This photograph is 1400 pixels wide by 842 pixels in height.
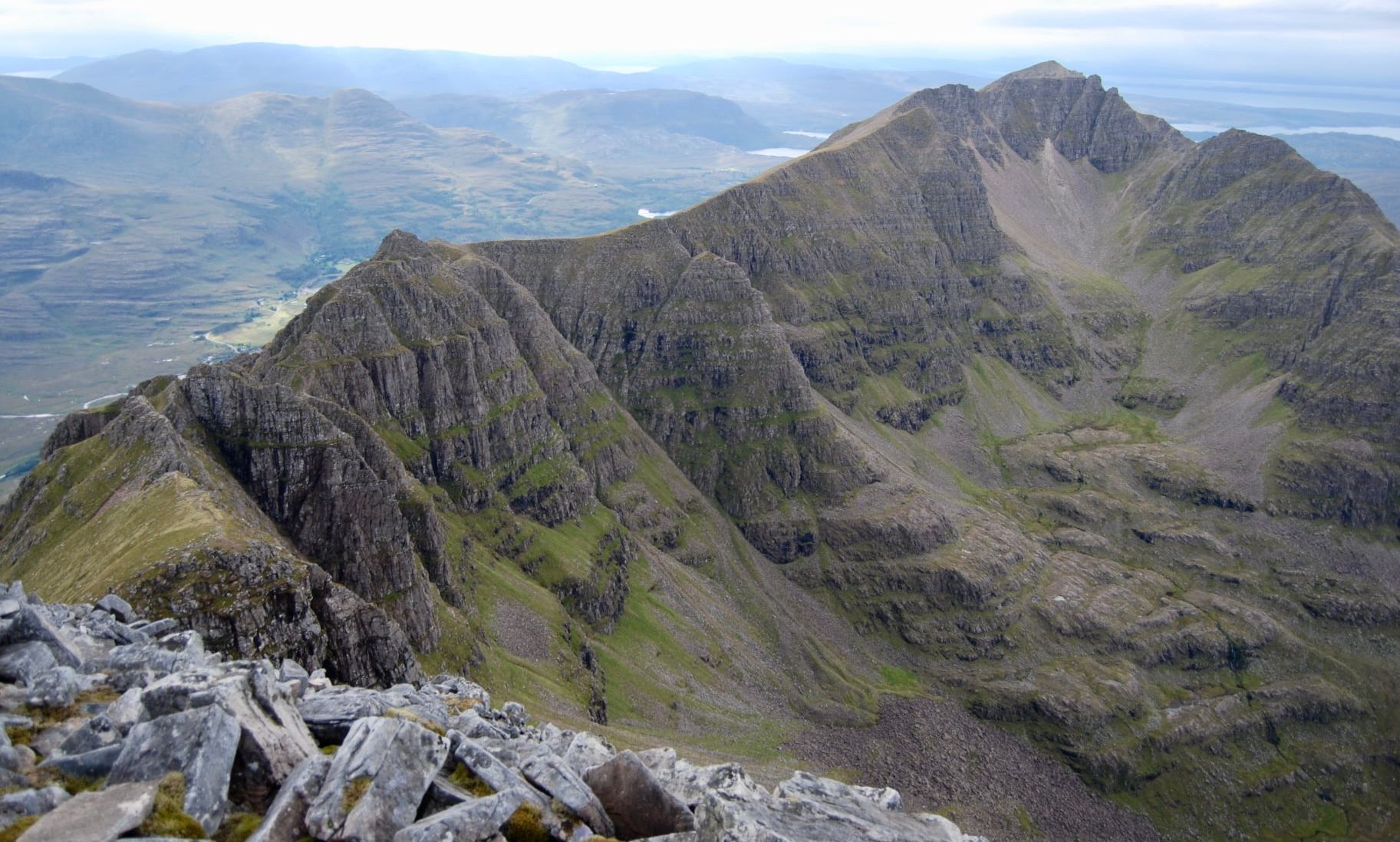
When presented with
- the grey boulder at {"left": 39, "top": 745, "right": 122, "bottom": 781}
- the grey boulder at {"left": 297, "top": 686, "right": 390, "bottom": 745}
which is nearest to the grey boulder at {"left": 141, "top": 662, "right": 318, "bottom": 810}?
the grey boulder at {"left": 297, "top": 686, "right": 390, "bottom": 745}

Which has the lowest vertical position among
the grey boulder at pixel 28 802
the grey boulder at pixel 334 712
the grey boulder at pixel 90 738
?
the grey boulder at pixel 334 712

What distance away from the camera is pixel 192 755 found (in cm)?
3356

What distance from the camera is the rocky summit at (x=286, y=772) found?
1262 inches

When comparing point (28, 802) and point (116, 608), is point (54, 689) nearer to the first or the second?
point (28, 802)

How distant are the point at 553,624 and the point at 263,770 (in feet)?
461

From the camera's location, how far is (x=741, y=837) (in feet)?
123

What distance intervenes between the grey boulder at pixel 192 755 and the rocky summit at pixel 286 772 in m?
0.06

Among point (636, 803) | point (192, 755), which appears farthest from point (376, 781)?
point (636, 803)

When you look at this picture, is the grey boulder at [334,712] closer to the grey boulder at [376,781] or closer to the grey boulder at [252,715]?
the grey boulder at [252,715]

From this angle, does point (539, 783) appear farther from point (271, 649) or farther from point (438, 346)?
point (438, 346)

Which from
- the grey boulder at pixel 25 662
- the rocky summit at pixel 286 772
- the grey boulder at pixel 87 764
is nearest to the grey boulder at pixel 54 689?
the rocky summit at pixel 286 772

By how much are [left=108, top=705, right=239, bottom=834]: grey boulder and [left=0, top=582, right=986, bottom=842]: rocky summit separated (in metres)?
0.06

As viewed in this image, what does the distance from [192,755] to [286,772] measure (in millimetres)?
3784

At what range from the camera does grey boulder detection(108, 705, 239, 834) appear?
32281 mm
